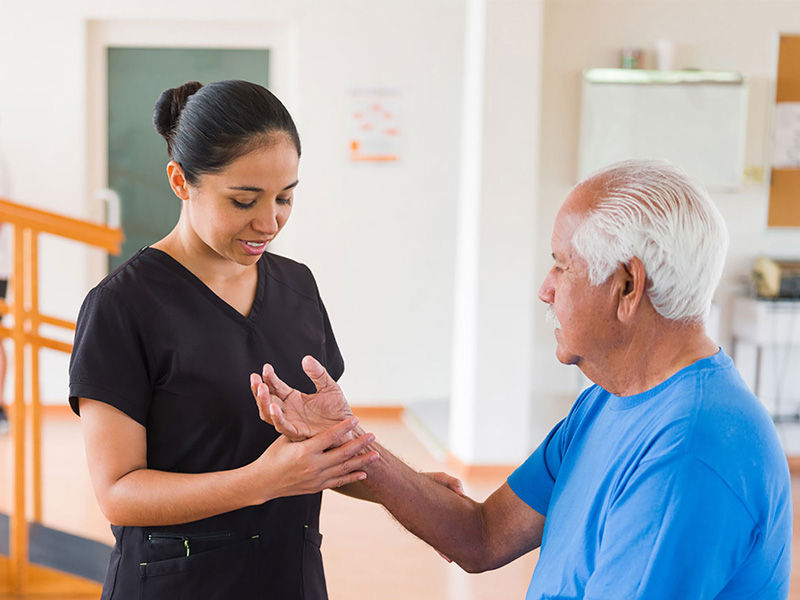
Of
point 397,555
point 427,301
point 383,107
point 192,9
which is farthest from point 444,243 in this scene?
point 397,555

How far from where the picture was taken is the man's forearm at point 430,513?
1.60 metres

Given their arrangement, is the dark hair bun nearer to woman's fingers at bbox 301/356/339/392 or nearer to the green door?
woman's fingers at bbox 301/356/339/392

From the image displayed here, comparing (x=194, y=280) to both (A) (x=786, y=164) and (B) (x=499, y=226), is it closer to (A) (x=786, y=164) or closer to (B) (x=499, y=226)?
(B) (x=499, y=226)

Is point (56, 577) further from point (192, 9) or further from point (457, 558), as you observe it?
point (192, 9)

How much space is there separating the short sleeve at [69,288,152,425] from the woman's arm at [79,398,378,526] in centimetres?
2

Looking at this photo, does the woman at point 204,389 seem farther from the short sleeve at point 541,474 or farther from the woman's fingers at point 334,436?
the short sleeve at point 541,474

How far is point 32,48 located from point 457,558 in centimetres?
477

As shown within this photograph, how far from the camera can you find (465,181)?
4609 mm

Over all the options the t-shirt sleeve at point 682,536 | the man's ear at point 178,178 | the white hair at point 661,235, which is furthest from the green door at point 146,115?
the t-shirt sleeve at point 682,536

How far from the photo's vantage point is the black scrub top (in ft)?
4.50

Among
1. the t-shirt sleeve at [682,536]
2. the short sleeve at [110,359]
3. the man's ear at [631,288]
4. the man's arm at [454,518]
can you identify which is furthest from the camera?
the man's arm at [454,518]

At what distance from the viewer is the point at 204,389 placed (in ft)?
4.66

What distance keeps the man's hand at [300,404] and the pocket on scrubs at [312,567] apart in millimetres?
191

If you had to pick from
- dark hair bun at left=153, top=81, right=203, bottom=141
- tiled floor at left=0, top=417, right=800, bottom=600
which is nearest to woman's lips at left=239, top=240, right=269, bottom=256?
dark hair bun at left=153, top=81, right=203, bottom=141
